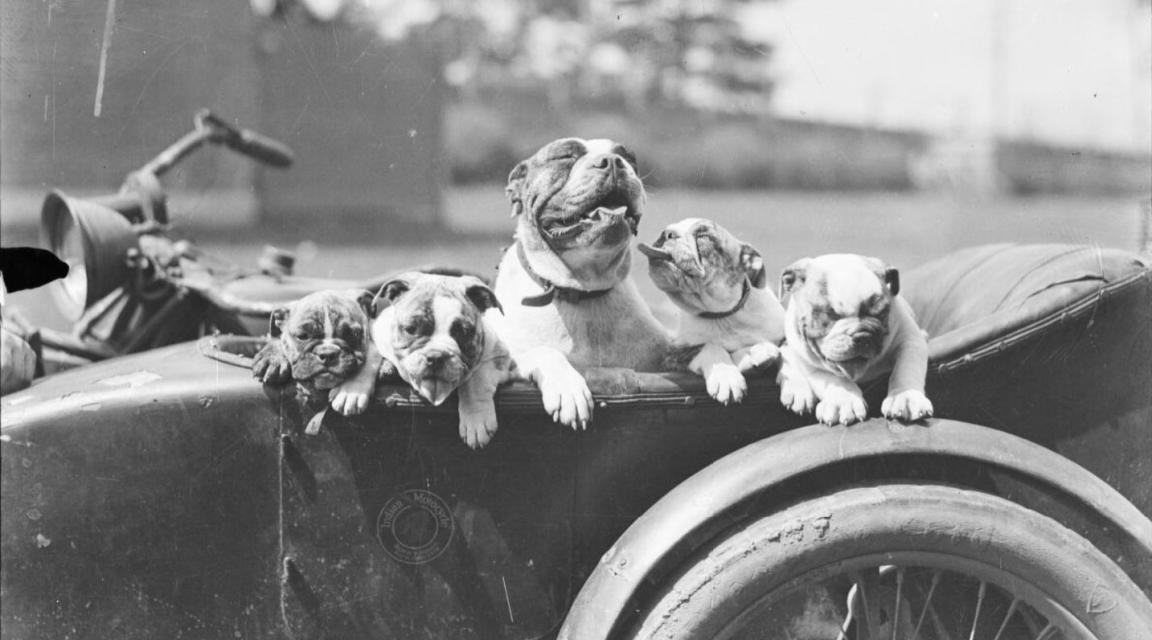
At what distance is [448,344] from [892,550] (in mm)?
985

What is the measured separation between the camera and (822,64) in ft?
10.4

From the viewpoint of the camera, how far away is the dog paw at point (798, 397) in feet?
6.93

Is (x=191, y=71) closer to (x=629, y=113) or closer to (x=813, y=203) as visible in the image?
(x=813, y=203)

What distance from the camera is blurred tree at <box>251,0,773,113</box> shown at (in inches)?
230

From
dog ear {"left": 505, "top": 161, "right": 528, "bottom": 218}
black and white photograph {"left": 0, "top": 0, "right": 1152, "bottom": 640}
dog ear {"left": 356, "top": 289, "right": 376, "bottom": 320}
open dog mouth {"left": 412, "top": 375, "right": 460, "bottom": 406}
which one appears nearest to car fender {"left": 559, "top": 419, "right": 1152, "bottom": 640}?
black and white photograph {"left": 0, "top": 0, "right": 1152, "bottom": 640}

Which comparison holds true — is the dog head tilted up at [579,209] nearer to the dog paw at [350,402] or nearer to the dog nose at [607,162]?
the dog nose at [607,162]

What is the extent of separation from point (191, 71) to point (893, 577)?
5826mm

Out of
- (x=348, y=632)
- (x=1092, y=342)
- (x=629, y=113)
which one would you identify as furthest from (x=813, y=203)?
(x=348, y=632)

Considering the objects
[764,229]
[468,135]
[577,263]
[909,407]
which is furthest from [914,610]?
[468,135]

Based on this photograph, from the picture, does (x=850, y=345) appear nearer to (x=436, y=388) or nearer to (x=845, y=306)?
(x=845, y=306)

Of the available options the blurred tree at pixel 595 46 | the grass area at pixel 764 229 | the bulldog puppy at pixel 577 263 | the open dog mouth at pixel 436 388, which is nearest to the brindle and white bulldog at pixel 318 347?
the open dog mouth at pixel 436 388

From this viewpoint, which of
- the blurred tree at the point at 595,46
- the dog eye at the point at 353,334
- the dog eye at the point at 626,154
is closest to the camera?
the dog eye at the point at 353,334

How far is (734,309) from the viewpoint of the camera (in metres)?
2.53

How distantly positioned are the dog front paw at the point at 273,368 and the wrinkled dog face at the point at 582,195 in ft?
Answer: 2.38
